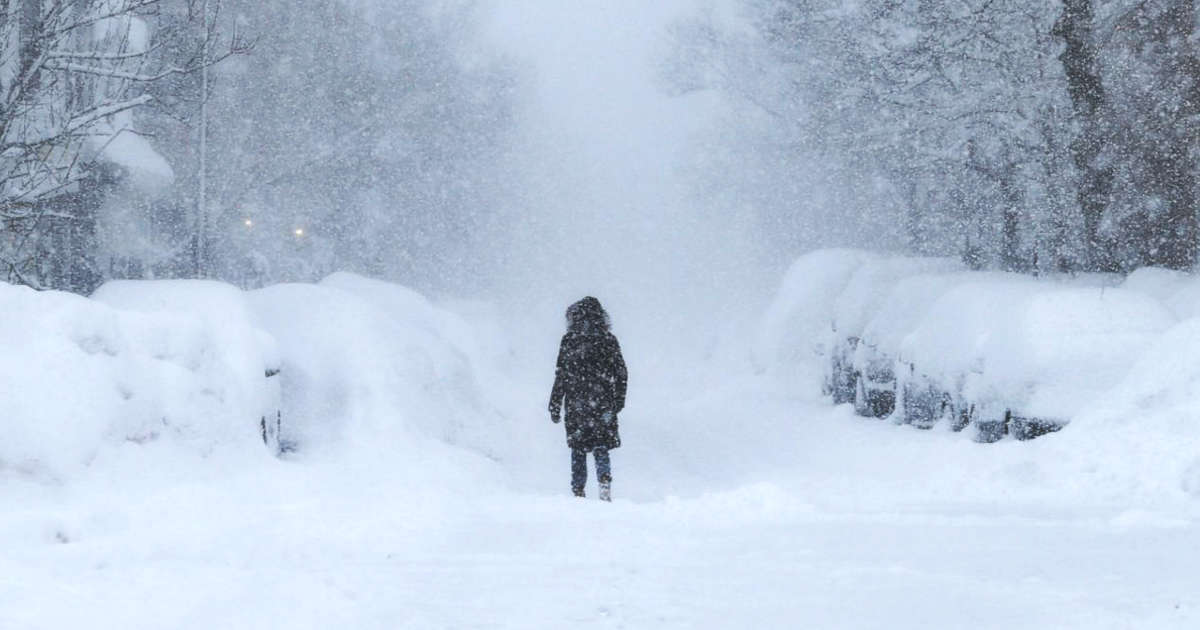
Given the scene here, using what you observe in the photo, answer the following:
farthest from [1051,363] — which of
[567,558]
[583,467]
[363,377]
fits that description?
[567,558]

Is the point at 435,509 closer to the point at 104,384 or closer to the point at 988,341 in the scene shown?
the point at 104,384

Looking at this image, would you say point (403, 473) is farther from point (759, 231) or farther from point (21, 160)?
point (759, 231)

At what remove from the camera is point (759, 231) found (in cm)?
3841

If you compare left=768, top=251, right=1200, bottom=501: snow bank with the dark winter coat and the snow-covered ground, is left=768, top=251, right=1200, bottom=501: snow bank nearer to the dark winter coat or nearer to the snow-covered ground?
the snow-covered ground

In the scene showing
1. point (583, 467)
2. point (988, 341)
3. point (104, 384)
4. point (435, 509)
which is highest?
point (988, 341)

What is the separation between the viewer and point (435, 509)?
7.34 metres

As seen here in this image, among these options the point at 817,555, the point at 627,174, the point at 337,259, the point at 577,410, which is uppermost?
the point at 627,174

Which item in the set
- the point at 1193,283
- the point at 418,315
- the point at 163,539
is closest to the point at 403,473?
the point at 163,539

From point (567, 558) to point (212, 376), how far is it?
360 cm

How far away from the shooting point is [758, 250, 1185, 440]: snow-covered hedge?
33.2ft

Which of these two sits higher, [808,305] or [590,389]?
[808,305]

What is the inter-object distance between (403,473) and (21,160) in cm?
469

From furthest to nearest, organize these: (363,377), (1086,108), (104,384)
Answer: (1086,108)
(363,377)
(104,384)

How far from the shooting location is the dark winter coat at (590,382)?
910cm
